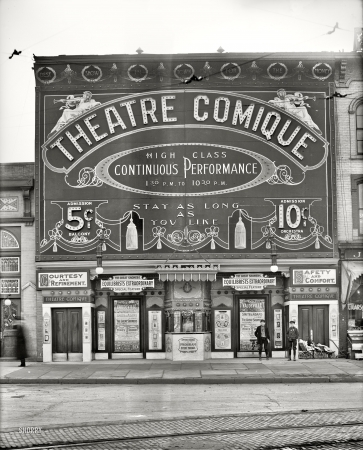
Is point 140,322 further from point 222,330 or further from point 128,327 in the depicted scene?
point 222,330

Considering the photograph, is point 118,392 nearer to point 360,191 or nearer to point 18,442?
point 18,442

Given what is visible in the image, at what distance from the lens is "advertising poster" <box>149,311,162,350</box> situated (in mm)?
27781

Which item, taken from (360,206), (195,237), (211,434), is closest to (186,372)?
(195,237)

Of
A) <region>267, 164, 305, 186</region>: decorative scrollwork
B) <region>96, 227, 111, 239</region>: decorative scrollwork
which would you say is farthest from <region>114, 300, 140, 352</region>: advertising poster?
<region>267, 164, 305, 186</region>: decorative scrollwork

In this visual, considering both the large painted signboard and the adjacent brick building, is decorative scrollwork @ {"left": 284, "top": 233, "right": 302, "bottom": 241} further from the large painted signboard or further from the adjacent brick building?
the adjacent brick building

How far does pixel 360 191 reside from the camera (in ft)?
92.0

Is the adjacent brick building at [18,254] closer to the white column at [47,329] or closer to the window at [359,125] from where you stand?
the white column at [47,329]

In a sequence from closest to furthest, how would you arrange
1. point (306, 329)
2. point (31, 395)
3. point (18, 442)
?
point (18, 442) → point (31, 395) → point (306, 329)

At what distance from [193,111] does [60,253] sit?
24.8 ft

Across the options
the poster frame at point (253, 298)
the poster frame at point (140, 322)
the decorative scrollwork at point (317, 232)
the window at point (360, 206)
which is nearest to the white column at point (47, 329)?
the poster frame at point (140, 322)

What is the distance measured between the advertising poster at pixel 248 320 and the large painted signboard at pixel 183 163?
225 cm

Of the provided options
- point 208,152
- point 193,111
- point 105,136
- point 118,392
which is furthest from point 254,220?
point 118,392

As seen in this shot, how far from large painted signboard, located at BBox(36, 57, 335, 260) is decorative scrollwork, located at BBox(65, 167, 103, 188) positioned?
4cm

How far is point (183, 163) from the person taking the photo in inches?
1091
